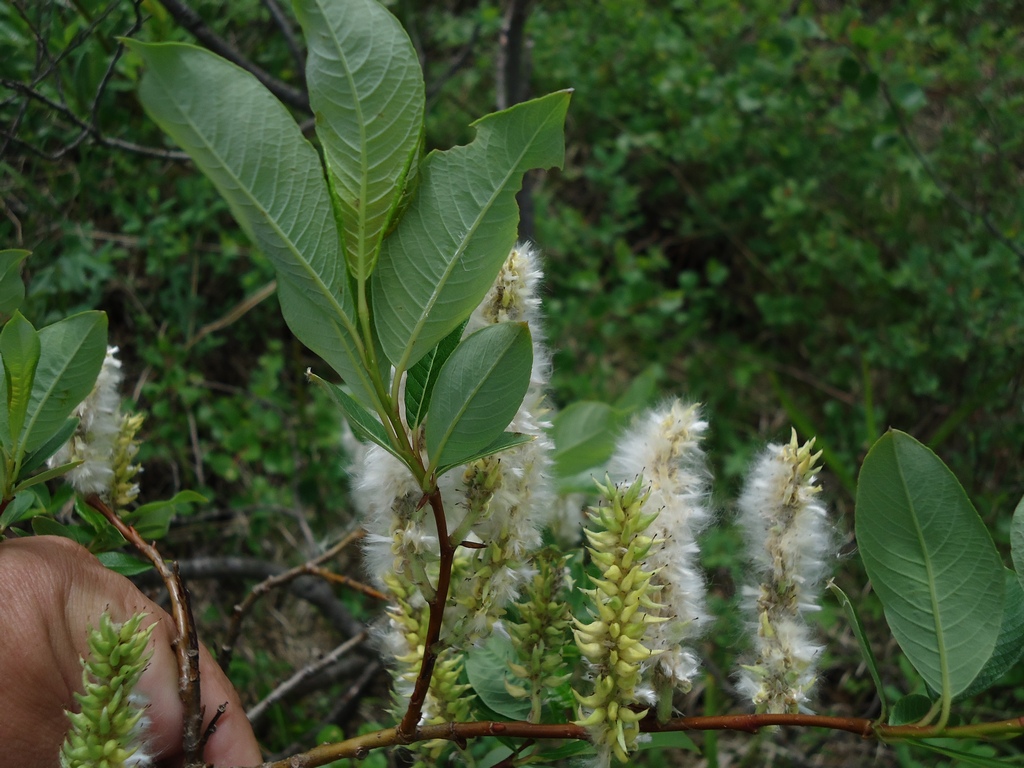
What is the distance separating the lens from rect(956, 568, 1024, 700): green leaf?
65 centimetres

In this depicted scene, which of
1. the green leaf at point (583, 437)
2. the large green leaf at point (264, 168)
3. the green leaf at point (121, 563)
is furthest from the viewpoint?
the green leaf at point (583, 437)

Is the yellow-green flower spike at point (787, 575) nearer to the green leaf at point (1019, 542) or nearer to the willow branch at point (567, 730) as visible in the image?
the willow branch at point (567, 730)

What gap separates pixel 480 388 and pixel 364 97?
0.67 ft

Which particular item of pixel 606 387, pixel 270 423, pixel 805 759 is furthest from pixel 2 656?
pixel 606 387

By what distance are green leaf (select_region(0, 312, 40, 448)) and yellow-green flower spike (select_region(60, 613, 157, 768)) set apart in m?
0.25

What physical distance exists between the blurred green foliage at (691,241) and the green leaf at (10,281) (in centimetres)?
96

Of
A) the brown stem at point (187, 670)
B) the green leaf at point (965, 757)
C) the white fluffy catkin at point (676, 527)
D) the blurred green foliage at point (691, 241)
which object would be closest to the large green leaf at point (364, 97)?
the white fluffy catkin at point (676, 527)

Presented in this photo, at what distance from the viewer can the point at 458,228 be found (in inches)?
21.2

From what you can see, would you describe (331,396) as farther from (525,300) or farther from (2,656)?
(2,656)

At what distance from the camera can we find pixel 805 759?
1.87 m

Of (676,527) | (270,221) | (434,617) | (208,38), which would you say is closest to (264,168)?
(270,221)

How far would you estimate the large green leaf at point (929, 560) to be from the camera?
0.62m

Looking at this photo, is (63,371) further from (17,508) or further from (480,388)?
(480,388)

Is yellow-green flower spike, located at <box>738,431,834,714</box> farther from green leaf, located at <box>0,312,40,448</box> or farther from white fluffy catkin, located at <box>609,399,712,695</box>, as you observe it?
green leaf, located at <box>0,312,40,448</box>
